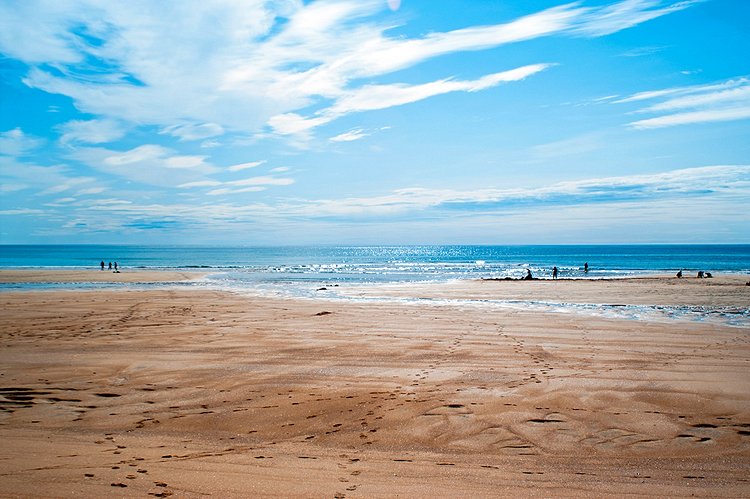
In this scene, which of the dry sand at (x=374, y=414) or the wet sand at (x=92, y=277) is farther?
the wet sand at (x=92, y=277)

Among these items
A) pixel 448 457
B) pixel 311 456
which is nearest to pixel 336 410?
pixel 311 456

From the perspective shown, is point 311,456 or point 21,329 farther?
point 21,329

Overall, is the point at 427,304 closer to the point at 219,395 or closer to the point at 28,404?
the point at 219,395

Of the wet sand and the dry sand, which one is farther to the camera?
the wet sand

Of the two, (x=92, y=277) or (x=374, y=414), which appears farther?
(x=92, y=277)

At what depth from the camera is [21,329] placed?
15.5m

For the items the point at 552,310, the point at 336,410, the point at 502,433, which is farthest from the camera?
the point at 552,310

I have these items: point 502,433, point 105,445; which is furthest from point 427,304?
point 105,445

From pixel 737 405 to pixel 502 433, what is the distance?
4102 millimetres

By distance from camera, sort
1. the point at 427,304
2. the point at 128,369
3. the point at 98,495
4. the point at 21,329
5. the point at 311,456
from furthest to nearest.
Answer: the point at 427,304
the point at 21,329
the point at 128,369
the point at 311,456
the point at 98,495

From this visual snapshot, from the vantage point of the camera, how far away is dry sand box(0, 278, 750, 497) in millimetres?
5176

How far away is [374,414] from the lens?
291 inches

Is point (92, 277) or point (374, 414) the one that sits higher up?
point (92, 277)

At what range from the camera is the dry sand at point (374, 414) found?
5.18 meters
